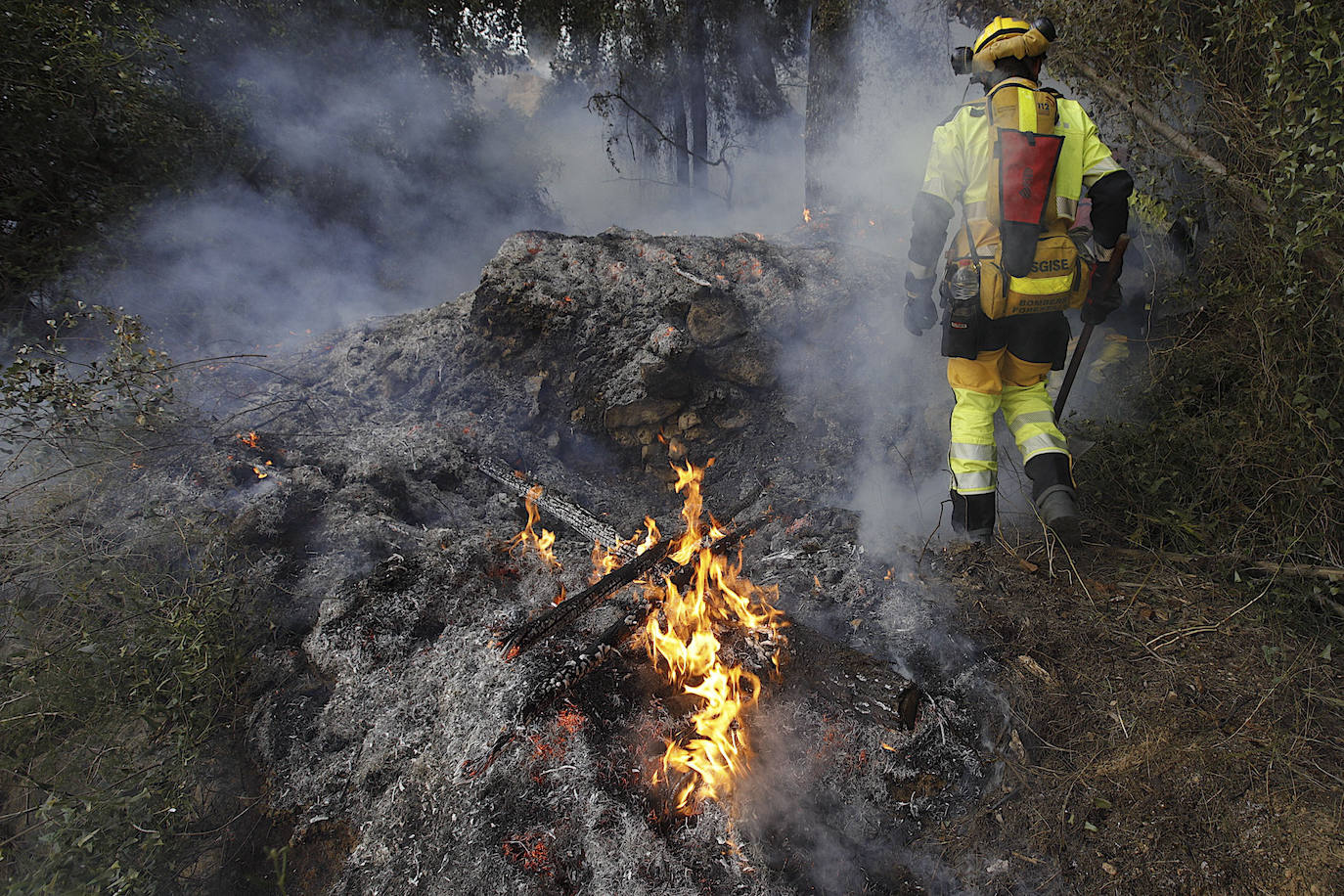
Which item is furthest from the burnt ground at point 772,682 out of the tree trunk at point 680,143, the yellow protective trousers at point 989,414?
the tree trunk at point 680,143

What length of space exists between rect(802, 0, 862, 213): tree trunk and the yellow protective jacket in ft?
11.4

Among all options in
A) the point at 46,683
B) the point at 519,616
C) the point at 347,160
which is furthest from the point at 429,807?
the point at 347,160

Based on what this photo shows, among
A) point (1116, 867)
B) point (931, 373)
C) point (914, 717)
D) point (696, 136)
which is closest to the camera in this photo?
point (1116, 867)

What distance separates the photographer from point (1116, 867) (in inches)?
74.0

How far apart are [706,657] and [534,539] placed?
1421mm

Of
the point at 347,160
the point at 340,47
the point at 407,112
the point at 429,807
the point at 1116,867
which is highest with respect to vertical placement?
the point at 340,47

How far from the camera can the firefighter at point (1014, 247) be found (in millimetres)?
2766

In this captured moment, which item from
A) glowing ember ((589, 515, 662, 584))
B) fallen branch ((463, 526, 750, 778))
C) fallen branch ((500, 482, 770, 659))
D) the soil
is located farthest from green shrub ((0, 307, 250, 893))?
the soil

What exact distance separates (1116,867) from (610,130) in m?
10.5

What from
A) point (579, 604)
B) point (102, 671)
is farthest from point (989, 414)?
point (102, 671)

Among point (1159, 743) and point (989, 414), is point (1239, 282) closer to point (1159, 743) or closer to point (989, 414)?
point (989, 414)

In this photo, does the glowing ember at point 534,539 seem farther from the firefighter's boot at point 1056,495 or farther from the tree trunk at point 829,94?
the tree trunk at point 829,94

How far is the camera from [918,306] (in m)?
3.33

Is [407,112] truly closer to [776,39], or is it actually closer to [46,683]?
[776,39]
